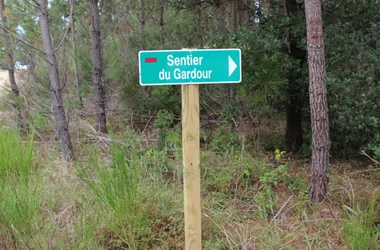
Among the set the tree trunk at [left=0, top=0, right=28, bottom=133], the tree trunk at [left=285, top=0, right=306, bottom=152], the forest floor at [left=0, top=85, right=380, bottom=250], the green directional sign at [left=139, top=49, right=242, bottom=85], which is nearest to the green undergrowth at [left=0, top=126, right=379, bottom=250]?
the forest floor at [left=0, top=85, right=380, bottom=250]

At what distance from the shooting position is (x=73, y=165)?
4633mm

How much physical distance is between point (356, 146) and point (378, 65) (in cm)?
189

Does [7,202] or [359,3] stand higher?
[359,3]

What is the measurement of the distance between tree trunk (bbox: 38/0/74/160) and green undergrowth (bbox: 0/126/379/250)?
0.85 meters

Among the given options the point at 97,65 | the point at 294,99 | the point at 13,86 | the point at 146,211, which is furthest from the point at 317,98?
the point at 13,86

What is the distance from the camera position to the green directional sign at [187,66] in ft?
7.70

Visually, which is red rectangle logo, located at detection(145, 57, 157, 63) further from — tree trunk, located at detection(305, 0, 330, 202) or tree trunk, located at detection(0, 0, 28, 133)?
tree trunk, located at detection(0, 0, 28, 133)

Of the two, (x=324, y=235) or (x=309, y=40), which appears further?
(x=309, y=40)

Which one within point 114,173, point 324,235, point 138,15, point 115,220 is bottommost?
point 324,235

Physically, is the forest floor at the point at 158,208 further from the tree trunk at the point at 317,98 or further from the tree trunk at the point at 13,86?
the tree trunk at the point at 13,86

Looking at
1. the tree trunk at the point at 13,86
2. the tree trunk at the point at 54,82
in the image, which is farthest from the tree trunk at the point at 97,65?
the tree trunk at the point at 54,82

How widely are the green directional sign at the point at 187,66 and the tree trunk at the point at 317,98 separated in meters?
1.79

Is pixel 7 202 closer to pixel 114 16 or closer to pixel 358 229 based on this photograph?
pixel 358 229

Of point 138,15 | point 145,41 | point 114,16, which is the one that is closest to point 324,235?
point 145,41
